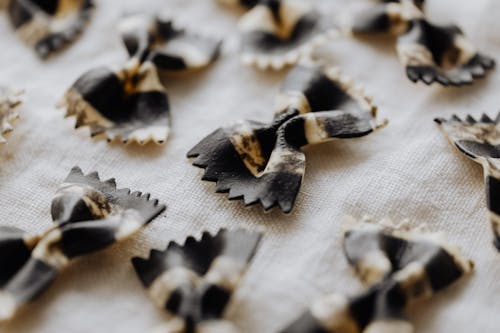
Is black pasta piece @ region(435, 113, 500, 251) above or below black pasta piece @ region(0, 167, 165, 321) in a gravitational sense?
below

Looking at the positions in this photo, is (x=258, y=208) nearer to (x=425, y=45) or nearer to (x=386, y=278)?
(x=386, y=278)

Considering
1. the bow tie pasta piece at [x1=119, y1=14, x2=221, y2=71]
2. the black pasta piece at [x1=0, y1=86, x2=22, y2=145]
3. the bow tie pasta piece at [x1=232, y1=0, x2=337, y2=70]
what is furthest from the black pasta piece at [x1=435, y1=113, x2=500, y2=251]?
the black pasta piece at [x1=0, y1=86, x2=22, y2=145]

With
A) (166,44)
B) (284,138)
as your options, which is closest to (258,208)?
(284,138)

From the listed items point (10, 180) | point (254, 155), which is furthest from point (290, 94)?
point (10, 180)

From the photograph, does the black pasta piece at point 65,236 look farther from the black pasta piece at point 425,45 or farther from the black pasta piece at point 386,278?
the black pasta piece at point 425,45

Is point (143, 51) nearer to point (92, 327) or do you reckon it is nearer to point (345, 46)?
point (345, 46)

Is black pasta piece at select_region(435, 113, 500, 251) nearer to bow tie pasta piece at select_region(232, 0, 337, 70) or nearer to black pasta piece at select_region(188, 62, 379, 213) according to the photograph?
black pasta piece at select_region(188, 62, 379, 213)
